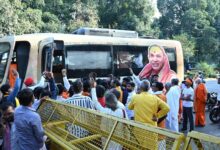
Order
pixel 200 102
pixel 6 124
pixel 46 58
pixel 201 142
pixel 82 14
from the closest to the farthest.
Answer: pixel 201 142 < pixel 6 124 < pixel 200 102 < pixel 46 58 < pixel 82 14

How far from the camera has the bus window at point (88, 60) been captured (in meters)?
13.2

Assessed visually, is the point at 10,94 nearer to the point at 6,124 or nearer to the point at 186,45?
the point at 6,124

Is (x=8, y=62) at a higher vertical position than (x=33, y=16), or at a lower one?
lower

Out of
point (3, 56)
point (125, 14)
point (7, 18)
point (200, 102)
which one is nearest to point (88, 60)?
point (3, 56)

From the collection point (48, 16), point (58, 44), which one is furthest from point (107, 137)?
point (48, 16)

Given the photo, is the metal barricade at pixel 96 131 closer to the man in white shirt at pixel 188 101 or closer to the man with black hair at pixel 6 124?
the man with black hair at pixel 6 124

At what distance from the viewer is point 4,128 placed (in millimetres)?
4832

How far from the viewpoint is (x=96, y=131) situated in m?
4.70

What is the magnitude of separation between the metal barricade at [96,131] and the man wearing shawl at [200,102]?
6.30m

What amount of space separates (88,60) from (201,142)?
36.9 ft

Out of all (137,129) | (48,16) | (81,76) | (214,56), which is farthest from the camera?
(214,56)

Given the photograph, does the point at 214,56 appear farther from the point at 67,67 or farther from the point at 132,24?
the point at 67,67

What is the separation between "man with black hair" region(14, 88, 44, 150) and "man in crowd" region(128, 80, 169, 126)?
207 cm

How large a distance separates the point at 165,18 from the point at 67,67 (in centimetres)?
3627
